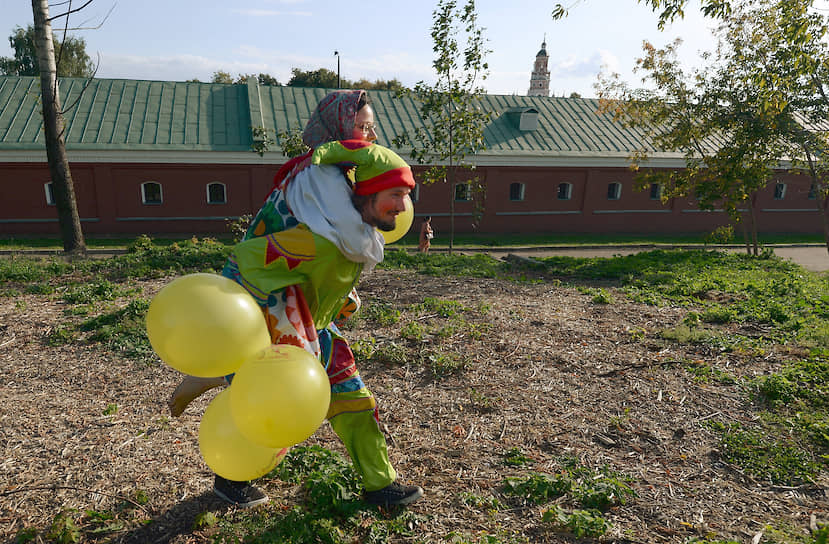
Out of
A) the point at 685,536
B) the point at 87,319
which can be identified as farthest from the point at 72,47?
the point at 685,536

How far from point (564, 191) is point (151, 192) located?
16.4m

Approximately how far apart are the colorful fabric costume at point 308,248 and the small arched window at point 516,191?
67.7ft

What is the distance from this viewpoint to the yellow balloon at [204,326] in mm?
2152

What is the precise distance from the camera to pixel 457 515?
3.17 meters

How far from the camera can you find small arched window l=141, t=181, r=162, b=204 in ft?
63.3

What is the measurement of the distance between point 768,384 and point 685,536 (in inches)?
97.0

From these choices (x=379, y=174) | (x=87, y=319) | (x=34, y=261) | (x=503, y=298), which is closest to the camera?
(x=379, y=174)

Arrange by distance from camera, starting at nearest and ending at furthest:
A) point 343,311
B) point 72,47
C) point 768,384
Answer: point 343,311 < point 768,384 < point 72,47

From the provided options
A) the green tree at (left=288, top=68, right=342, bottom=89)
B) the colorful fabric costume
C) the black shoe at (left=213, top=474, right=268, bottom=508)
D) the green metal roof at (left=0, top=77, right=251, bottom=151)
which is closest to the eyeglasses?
the colorful fabric costume

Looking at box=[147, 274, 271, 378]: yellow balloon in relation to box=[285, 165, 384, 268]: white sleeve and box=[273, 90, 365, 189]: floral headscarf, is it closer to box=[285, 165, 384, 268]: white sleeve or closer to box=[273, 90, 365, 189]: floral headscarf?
box=[285, 165, 384, 268]: white sleeve

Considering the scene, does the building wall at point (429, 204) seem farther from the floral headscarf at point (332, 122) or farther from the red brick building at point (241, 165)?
the floral headscarf at point (332, 122)

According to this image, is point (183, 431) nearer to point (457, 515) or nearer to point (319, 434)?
point (319, 434)

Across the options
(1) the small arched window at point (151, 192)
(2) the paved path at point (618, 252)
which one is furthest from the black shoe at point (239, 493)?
(1) the small arched window at point (151, 192)

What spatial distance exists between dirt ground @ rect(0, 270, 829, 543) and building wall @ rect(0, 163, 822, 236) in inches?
536
